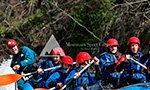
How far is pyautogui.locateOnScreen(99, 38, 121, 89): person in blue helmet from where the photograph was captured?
425cm

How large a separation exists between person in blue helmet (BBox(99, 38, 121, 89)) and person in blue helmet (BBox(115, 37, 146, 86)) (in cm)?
14

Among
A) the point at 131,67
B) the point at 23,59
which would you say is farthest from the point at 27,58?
the point at 131,67

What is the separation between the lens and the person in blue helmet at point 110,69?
4.25 m

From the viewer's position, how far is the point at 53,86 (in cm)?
416

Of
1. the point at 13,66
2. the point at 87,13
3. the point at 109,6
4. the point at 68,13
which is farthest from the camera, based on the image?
the point at 68,13

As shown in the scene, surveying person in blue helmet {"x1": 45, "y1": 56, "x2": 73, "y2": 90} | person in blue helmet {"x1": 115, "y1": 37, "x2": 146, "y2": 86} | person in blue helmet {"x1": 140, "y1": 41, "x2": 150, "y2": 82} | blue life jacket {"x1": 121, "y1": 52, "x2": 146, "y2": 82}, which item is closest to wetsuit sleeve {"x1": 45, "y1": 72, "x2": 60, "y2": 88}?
person in blue helmet {"x1": 45, "y1": 56, "x2": 73, "y2": 90}

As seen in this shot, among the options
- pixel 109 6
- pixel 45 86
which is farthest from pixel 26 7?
pixel 45 86

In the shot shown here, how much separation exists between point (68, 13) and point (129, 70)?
5.27 m

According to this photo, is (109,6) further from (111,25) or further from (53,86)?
(53,86)

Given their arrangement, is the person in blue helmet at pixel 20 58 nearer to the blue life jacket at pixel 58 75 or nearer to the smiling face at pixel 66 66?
the blue life jacket at pixel 58 75

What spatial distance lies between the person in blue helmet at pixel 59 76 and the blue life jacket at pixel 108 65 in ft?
2.56

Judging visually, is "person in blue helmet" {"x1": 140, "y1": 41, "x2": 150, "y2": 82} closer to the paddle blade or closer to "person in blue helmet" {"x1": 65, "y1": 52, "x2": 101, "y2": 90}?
"person in blue helmet" {"x1": 65, "y1": 52, "x2": 101, "y2": 90}

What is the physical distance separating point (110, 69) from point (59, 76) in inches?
45.7

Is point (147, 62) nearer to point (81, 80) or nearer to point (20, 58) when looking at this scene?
point (81, 80)
